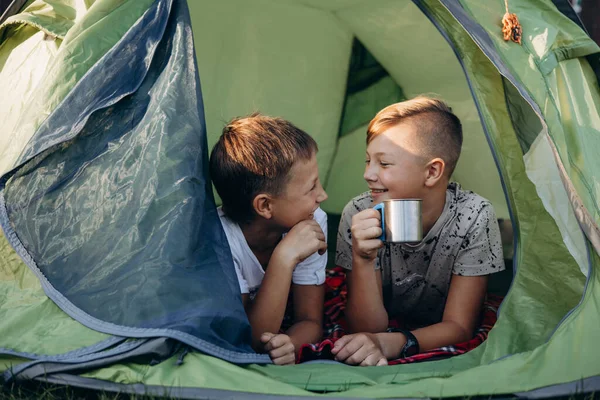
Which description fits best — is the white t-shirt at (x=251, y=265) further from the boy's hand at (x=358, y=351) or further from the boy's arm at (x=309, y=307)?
the boy's hand at (x=358, y=351)

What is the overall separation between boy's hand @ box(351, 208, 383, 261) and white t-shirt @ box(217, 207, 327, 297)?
0.69 feet

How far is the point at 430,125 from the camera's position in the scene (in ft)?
→ 6.35

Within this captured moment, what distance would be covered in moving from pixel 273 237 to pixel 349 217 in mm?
234

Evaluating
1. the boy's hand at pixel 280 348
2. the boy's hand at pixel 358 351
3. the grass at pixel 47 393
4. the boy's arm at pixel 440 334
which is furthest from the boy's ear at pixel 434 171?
the grass at pixel 47 393

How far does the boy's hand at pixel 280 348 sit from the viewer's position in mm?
1608

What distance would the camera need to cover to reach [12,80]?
2.08 meters

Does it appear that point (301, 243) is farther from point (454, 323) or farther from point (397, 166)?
point (454, 323)

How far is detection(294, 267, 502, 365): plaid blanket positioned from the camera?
1691mm

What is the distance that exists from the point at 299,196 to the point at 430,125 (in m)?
0.41

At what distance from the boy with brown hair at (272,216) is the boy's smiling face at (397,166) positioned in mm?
156

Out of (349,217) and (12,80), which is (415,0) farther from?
(12,80)

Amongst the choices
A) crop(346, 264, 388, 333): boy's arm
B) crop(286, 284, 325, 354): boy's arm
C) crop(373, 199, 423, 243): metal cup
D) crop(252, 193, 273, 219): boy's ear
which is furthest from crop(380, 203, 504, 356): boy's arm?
crop(252, 193, 273, 219): boy's ear

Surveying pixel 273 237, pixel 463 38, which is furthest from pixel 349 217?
pixel 463 38

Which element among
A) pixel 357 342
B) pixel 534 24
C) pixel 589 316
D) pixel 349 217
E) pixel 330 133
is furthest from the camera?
pixel 330 133
